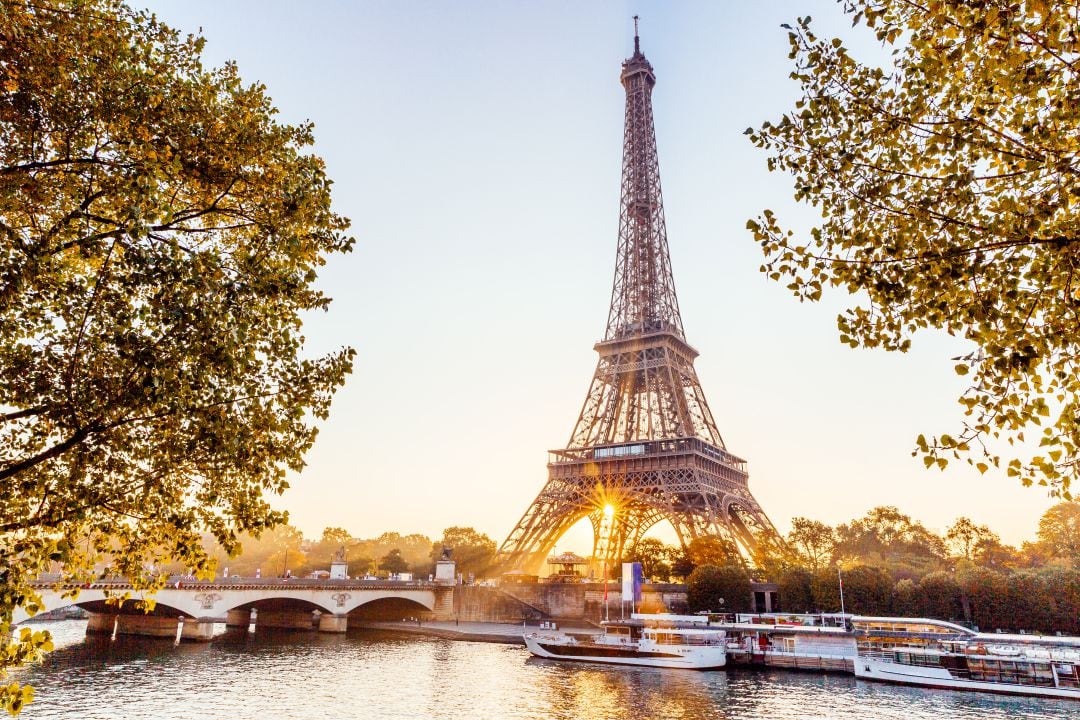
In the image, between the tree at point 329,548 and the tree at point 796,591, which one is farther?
the tree at point 329,548

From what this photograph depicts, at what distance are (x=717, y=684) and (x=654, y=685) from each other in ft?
12.1

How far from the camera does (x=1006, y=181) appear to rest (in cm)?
735

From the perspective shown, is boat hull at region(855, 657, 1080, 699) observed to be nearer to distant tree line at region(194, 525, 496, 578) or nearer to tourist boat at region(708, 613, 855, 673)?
tourist boat at region(708, 613, 855, 673)

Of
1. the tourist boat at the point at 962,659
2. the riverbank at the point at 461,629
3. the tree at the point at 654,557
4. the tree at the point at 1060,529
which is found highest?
the tree at the point at 1060,529

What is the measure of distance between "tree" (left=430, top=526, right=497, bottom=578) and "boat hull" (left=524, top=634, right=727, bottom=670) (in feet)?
129

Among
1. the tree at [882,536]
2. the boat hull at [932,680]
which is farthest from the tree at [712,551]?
the tree at [882,536]

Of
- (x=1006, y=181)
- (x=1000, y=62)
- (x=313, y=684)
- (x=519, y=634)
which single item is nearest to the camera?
(x=1000, y=62)

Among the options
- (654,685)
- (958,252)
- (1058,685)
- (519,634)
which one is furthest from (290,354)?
(519,634)

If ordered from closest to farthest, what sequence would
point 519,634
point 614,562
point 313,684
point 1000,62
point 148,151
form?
point 1000,62
point 148,151
point 313,684
point 519,634
point 614,562

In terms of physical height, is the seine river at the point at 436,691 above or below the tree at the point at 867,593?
below

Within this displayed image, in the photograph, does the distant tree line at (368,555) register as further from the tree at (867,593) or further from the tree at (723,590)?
the tree at (867,593)

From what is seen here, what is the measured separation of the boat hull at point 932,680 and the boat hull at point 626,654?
8.80 m

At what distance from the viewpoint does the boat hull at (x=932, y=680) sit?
34.3 metres

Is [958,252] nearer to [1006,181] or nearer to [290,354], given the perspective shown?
[1006,181]
